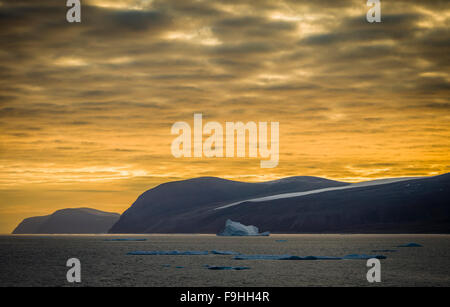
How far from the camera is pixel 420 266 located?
8531 centimetres

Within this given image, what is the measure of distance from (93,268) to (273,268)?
1114 inches

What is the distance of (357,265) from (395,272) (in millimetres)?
10971
